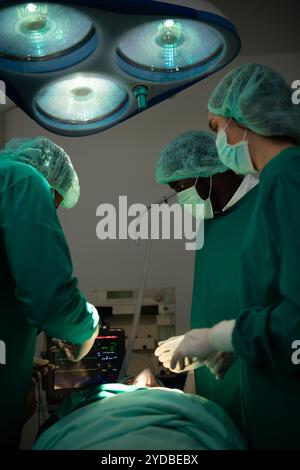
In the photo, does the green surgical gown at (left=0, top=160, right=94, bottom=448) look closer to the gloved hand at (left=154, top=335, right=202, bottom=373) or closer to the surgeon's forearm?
the gloved hand at (left=154, top=335, right=202, bottom=373)

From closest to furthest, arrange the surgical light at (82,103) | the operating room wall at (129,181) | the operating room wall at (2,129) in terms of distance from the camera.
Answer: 1. the surgical light at (82,103)
2. the operating room wall at (129,181)
3. the operating room wall at (2,129)

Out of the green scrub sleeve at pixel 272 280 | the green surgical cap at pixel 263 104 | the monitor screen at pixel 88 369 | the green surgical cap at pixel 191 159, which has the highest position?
the green surgical cap at pixel 263 104

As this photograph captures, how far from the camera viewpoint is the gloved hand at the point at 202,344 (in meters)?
1.02

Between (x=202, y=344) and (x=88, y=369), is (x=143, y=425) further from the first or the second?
(x=88, y=369)

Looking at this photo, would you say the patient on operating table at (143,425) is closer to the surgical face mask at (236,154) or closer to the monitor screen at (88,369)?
the surgical face mask at (236,154)

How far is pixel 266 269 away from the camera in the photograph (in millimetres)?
958

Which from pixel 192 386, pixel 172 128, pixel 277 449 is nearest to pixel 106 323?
pixel 192 386

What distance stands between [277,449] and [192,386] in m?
0.79

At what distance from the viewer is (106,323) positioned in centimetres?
226

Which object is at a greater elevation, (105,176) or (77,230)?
(105,176)

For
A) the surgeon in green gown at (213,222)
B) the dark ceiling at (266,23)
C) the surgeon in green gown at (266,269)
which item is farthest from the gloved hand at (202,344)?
the dark ceiling at (266,23)

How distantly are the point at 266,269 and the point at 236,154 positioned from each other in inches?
13.7

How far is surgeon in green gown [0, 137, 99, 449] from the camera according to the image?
44.6 inches

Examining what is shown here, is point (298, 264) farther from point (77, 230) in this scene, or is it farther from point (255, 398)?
point (77, 230)
